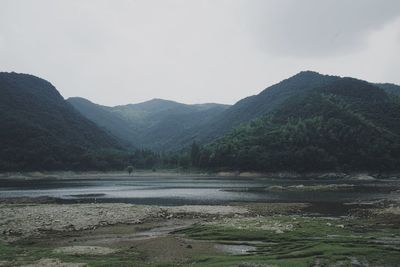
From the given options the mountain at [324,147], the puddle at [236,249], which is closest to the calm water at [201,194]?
the puddle at [236,249]

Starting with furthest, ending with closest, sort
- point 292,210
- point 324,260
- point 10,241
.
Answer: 1. point 292,210
2. point 10,241
3. point 324,260

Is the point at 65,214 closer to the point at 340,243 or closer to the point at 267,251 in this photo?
the point at 267,251

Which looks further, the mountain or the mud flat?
the mountain

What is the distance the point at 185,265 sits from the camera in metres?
21.1

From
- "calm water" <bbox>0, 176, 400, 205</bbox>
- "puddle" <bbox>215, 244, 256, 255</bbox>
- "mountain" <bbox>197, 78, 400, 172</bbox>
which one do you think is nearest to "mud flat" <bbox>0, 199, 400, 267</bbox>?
"puddle" <bbox>215, 244, 256, 255</bbox>

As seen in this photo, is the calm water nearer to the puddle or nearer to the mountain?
the puddle

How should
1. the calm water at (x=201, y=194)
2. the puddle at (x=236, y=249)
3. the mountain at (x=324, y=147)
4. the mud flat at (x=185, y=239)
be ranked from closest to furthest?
the mud flat at (x=185, y=239), the puddle at (x=236, y=249), the calm water at (x=201, y=194), the mountain at (x=324, y=147)

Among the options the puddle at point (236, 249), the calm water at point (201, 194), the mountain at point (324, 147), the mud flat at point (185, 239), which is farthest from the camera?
the mountain at point (324, 147)

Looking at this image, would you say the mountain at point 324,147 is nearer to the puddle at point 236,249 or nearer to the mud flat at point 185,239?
the mud flat at point 185,239

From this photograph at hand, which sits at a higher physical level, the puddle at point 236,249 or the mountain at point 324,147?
the mountain at point 324,147

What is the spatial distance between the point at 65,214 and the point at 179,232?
1486cm

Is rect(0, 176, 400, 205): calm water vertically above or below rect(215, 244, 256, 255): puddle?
above

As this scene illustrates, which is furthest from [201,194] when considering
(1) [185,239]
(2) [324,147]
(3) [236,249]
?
(2) [324,147]

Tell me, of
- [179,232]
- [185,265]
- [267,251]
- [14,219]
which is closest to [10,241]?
[14,219]
